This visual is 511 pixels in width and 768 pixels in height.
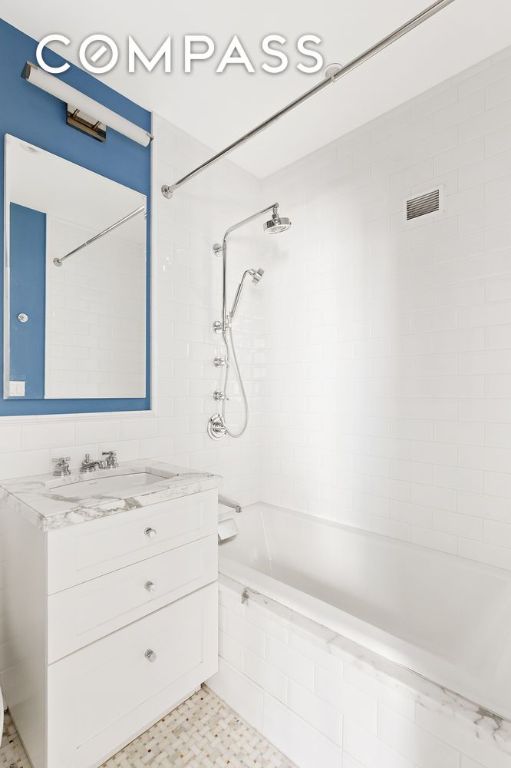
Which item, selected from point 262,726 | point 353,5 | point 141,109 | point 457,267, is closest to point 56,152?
point 141,109

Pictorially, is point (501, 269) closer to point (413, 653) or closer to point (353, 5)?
point (353, 5)

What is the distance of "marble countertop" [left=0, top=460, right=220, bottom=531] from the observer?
3.79 feet

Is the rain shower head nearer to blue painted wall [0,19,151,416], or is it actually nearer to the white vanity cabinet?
blue painted wall [0,19,151,416]

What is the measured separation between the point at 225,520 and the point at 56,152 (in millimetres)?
1928

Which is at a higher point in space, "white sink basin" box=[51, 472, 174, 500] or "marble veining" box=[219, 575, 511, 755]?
"white sink basin" box=[51, 472, 174, 500]

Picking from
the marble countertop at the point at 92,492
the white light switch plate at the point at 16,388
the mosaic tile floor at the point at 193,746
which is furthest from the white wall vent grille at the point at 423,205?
the mosaic tile floor at the point at 193,746

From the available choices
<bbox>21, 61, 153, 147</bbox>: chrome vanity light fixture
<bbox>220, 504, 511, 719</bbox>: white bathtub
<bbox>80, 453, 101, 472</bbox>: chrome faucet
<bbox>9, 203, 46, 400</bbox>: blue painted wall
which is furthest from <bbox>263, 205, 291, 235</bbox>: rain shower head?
<bbox>220, 504, 511, 719</bbox>: white bathtub

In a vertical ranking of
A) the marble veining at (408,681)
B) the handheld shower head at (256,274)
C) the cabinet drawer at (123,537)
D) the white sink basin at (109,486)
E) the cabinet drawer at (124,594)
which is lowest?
the marble veining at (408,681)

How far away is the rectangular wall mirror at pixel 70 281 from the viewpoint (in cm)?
154

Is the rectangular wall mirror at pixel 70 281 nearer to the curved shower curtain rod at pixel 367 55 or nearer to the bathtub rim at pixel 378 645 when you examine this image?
the curved shower curtain rod at pixel 367 55

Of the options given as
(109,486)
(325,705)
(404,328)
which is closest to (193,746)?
(325,705)

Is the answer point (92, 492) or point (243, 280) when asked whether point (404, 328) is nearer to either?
point (243, 280)

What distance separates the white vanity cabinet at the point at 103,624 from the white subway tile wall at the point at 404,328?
3.24ft

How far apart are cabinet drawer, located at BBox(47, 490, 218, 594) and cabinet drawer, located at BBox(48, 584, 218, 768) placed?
224mm
